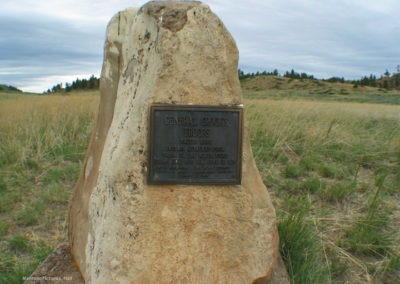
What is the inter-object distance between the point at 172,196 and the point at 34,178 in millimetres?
3243

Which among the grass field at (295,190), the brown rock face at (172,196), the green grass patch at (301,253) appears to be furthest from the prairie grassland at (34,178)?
the green grass patch at (301,253)

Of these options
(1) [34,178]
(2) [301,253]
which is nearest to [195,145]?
(2) [301,253]

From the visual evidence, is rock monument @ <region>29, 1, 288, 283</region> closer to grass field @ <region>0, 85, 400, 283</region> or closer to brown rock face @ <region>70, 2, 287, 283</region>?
brown rock face @ <region>70, 2, 287, 283</region>

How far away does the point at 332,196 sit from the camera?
14.0 feet

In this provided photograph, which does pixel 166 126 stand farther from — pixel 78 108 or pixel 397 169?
pixel 78 108

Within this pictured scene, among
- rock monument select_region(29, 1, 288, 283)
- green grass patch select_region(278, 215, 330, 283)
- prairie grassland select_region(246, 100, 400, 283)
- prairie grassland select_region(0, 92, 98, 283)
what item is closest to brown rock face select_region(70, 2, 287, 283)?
rock monument select_region(29, 1, 288, 283)

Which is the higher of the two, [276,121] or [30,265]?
[276,121]

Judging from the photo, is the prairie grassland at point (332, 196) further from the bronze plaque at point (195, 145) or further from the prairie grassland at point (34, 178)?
the prairie grassland at point (34, 178)

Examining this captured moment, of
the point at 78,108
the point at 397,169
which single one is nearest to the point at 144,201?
the point at 397,169

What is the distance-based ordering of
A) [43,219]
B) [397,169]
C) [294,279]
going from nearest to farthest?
1. [294,279]
2. [43,219]
3. [397,169]

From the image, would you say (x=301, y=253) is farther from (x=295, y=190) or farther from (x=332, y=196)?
(x=295, y=190)

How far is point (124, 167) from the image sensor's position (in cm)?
216

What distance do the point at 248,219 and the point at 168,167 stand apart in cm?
60

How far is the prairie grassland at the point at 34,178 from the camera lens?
3314 millimetres
